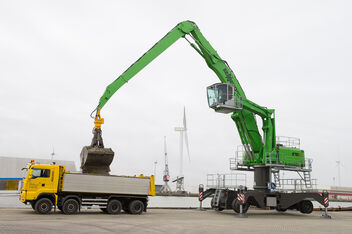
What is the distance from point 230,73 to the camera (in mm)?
22547

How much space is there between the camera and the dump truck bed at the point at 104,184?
55.6 ft

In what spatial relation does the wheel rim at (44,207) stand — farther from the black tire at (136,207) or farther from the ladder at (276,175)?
the ladder at (276,175)

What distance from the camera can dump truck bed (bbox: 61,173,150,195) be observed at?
55.6ft

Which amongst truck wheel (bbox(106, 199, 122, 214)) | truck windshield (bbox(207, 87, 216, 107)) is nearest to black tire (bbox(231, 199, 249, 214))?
truck windshield (bbox(207, 87, 216, 107))

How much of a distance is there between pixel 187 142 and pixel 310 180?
111 ft

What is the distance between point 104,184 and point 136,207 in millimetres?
2363

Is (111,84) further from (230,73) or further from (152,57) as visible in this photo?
(230,73)

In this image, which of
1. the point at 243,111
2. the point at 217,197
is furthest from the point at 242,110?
the point at 217,197

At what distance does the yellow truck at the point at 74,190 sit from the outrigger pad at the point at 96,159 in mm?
557

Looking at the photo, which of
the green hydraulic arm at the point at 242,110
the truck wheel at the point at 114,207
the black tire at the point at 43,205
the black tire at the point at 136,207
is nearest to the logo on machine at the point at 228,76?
the green hydraulic arm at the point at 242,110

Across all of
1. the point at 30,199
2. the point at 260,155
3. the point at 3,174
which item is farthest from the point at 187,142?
the point at 30,199

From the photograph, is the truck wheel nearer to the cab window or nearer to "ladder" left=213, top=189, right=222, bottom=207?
the cab window

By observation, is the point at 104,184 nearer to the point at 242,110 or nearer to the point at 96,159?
the point at 96,159

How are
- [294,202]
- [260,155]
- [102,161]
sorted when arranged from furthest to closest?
[260,155] < [294,202] < [102,161]
